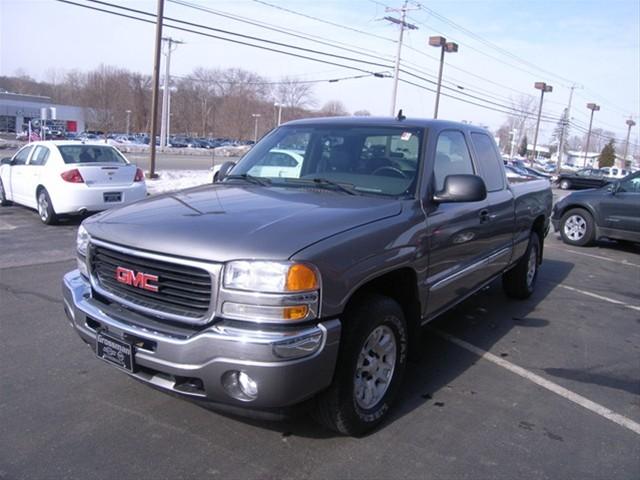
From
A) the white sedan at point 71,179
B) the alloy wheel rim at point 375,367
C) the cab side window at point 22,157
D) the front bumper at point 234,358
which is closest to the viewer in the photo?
the front bumper at point 234,358

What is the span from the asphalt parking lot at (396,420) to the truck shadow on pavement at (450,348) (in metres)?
0.01

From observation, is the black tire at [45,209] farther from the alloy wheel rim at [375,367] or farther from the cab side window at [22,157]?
the alloy wheel rim at [375,367]

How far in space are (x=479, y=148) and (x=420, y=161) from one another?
1.44 m

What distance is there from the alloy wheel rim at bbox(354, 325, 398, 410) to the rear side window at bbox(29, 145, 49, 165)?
9.18 metres

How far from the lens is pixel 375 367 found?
3234 millimetres

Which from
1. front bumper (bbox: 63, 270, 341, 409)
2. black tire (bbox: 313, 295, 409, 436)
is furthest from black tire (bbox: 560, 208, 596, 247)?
front bumper (bbox: 63, 270, 341, 409)

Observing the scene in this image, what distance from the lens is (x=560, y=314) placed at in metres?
5.98

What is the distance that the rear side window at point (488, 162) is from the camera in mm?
4938

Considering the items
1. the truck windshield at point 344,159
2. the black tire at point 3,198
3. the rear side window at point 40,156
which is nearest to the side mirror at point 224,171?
the truck windshield at point 344,159

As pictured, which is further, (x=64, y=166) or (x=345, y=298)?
(x=64, y=166)

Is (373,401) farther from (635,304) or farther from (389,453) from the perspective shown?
(635,304)

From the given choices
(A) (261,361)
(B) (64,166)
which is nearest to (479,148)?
(A) (261,361)

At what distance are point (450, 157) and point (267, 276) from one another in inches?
91.2

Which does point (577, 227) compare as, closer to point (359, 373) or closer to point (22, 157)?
point (359, 373)
